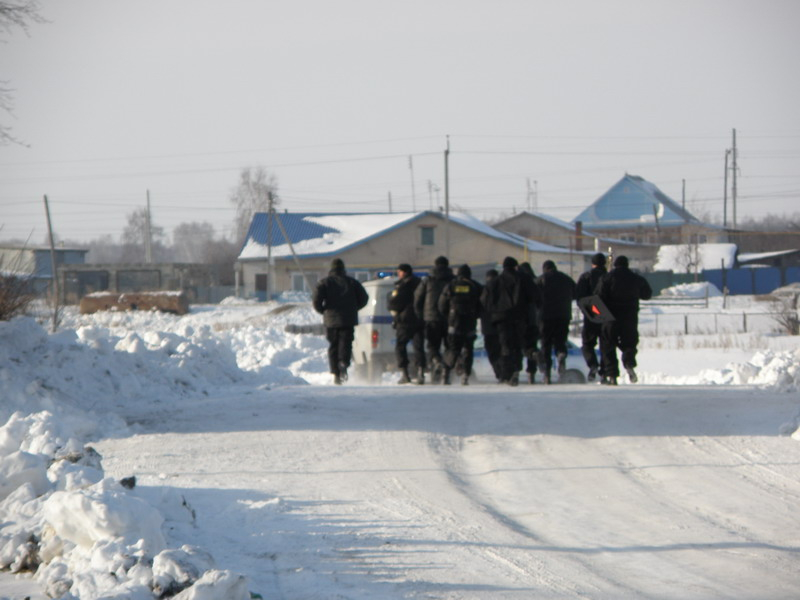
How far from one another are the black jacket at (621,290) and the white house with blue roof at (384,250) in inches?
1798

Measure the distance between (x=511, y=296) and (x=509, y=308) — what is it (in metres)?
0.18

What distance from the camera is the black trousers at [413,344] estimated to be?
16188mm

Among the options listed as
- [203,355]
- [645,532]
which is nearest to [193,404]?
[203,355]

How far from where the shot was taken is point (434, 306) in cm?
1556

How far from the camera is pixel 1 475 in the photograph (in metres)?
7.39

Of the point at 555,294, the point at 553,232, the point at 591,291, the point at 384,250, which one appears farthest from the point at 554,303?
the point at 553,232

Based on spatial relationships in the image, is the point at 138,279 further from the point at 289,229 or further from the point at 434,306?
the point at 434,306

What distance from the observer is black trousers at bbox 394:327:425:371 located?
16188 millimetres

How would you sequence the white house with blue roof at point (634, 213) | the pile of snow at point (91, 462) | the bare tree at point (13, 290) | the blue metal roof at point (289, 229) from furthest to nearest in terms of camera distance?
the white house with blue roof at point (634, 213) → the blue metal roof at point (289, 229) → the bare tree at point (13, 290) → the pile of snow at point (91, 462)

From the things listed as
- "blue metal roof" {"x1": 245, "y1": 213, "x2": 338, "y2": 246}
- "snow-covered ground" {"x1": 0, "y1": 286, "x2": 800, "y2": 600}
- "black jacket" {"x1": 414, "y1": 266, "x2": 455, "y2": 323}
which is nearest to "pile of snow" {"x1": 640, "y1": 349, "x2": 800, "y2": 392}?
"snow-covered ground" {"x1": 0, "y1": 286, "x2": 800, "y2": 600}

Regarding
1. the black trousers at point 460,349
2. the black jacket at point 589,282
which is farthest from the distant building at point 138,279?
the black jacket at point 589,282

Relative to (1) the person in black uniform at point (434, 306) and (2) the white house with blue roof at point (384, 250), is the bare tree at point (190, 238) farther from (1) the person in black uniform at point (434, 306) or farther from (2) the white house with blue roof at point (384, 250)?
(1) the person in black uniform at point (434, 306)

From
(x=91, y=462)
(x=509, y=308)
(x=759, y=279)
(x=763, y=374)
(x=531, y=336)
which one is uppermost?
(x=759, y=279)

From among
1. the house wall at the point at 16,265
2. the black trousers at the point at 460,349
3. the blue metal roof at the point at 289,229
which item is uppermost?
the blue metal roof at the point at 289,229
